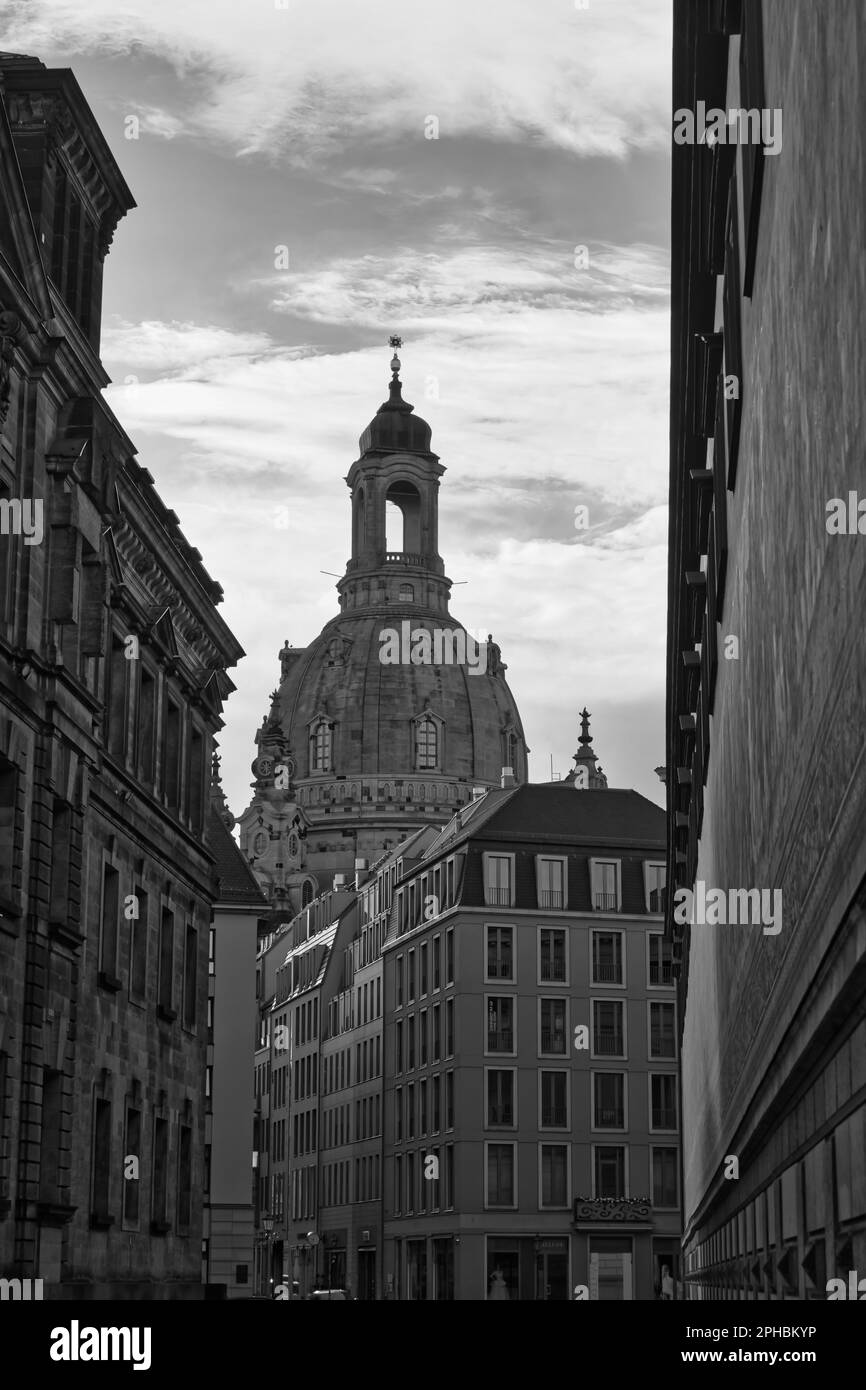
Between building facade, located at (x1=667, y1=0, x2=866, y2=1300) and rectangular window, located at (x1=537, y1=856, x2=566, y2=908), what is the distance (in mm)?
71872

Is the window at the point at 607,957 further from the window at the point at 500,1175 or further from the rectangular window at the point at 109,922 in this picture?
the rectangular window at the point at 109,922

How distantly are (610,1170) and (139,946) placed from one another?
52419 millimetres

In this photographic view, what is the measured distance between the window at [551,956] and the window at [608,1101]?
502 cm

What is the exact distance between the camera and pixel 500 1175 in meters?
94.1

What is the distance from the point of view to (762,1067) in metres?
17.3

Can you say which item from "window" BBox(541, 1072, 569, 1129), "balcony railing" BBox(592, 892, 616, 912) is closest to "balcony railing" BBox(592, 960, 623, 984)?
"balcony railing" BBox(592, 892, 616, 912)

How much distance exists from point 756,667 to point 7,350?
22.2m

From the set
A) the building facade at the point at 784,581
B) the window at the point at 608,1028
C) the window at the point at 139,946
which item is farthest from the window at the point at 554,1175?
the building facade at the point at 784,581

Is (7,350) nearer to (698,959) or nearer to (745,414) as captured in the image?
(698,959)

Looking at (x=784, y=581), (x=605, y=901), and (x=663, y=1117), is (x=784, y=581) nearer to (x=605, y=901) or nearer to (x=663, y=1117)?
(x=663, y=1117)

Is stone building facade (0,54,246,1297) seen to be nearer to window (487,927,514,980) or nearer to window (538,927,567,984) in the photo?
window (487,927,514,980)

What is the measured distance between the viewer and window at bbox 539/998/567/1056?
316 feet

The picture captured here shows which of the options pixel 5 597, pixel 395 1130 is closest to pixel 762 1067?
pixel 5 597

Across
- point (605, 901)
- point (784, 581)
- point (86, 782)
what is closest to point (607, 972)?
point (605, 901)
